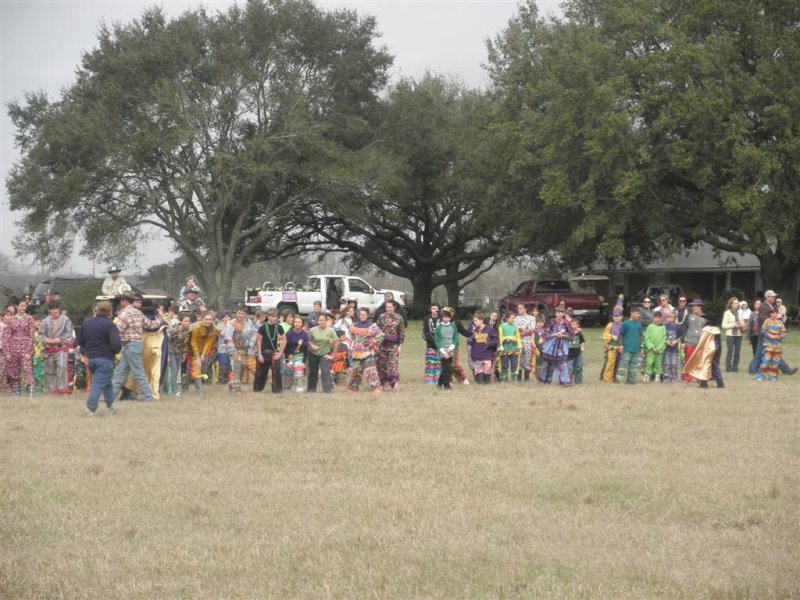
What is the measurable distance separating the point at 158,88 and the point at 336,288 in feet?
35.4

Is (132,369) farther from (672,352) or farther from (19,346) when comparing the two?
(672,352)

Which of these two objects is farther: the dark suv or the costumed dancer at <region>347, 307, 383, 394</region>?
the dark suv

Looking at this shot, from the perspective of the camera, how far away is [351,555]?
738 centimetres

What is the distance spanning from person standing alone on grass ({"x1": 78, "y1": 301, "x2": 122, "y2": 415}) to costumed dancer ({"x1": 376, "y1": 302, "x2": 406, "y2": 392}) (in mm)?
5125

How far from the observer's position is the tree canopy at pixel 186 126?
1687 inches

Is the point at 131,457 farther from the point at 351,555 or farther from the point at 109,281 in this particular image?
the point at 109,281

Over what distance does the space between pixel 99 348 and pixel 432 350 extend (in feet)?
22.4

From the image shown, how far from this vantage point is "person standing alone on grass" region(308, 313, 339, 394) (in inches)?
750

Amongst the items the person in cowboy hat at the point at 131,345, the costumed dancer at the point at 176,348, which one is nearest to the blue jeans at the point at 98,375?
the person in cowboy hat at the point at 131,345

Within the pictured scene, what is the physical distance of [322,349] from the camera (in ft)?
62.5

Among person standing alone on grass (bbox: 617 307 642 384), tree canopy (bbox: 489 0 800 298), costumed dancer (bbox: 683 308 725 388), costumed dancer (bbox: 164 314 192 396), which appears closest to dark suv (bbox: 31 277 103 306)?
tree canopy (bbox: 489 0 800 298)

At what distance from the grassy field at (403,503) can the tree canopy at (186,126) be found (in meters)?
29.1

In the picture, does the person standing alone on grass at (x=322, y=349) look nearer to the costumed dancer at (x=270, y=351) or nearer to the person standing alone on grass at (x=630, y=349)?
the costumed dancer at (x=270, y=351)

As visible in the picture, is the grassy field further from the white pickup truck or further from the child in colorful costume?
the white pickup truck
